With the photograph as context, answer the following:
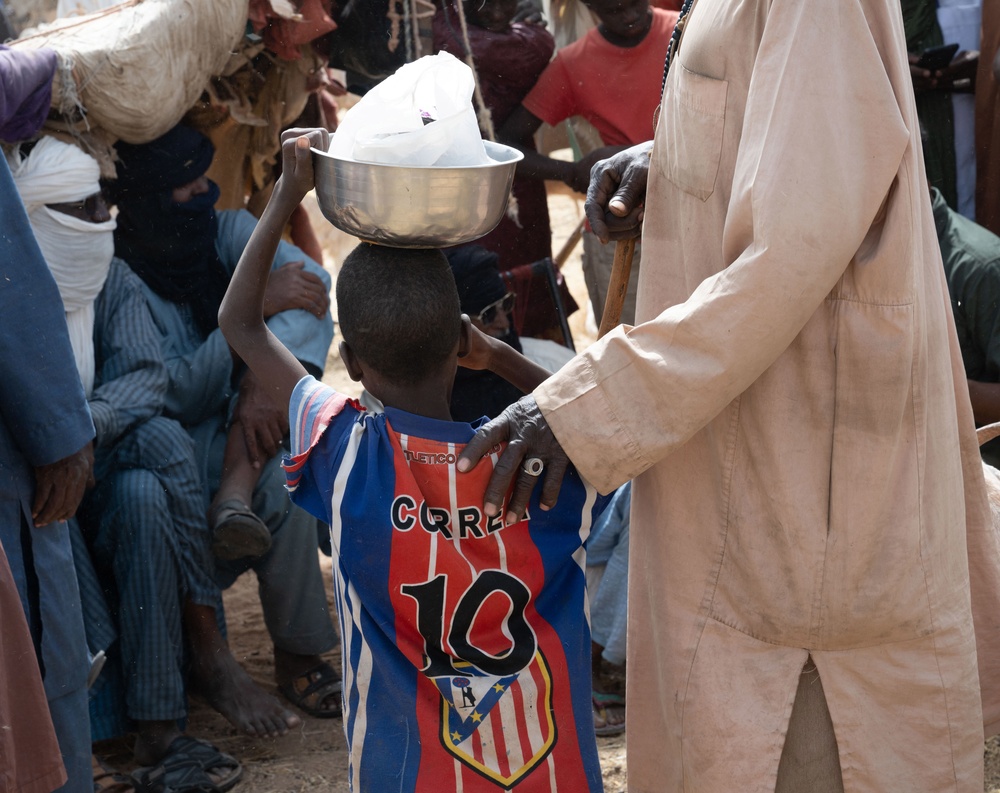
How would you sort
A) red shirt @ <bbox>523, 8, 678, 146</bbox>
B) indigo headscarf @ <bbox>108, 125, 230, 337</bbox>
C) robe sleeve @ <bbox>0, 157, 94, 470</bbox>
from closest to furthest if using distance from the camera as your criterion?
robe sleeve @ <bbox>0, 157, 94, 470</bbox>
indigo headscarf @ <bbox>108, 125, 230, 337</bbox>
red shirt @ <bbox>523, 8, 678, 146</bbox>

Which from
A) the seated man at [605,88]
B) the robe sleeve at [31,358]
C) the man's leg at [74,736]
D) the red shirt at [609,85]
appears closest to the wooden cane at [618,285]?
the robe sleeve at [31,358]

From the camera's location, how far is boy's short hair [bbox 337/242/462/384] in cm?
198

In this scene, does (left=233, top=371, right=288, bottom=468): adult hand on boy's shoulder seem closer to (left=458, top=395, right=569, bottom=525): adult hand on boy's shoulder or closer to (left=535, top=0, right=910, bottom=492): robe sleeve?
(left=458, top=395, right=569, bottom=525): adult hand on boy's shoulder

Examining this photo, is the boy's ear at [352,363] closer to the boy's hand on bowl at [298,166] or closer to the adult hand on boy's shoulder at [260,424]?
the boy's hand on bowl at [298,166]

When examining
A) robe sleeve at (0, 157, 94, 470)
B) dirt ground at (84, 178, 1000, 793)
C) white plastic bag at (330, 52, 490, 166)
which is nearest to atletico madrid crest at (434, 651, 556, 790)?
white plastic bag at (330, 52, 490, 166)

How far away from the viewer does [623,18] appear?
16.1 feet

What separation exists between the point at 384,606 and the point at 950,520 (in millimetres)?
981

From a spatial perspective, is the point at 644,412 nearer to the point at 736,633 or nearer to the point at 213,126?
the point at 736,633

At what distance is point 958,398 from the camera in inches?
79.7

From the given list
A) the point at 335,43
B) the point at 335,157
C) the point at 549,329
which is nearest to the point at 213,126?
the point at 335,43

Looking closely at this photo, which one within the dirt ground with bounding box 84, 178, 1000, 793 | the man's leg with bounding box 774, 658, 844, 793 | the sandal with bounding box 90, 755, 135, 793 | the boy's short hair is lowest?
the dirt ground with bounding box 84, 178, 1000, 793

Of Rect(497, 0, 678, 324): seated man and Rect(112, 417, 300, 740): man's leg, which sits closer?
Rect(112, 417, 300, 740): man's leg

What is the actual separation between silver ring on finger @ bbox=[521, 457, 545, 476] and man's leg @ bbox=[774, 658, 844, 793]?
58 centimetres

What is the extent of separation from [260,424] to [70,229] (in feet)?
3.07
